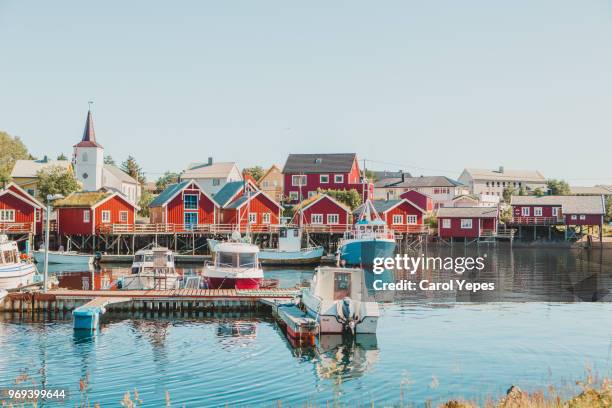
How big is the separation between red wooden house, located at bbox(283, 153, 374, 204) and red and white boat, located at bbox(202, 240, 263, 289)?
5719cm

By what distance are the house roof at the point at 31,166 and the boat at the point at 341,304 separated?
242 feet

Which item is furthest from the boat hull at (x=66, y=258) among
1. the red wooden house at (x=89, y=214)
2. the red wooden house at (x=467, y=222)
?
the red wooden house at (x=467, y=222)

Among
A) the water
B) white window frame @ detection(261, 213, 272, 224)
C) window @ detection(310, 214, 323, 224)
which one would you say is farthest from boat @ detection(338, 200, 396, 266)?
the water

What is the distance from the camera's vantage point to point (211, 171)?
104 metres

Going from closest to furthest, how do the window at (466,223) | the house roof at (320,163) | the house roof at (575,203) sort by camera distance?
1. the window at (466,223)
2. the house roof at (575,203)
3. the house roof at (320,163)

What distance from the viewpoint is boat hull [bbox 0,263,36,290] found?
3592cm

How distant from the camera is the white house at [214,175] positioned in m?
102

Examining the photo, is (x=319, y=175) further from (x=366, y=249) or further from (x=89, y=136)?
(x=366, y=249)

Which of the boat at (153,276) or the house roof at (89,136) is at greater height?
the house roof at (89,136)

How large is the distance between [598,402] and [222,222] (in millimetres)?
64029

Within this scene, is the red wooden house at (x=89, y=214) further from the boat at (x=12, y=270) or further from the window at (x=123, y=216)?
the boat at (x=12, y=270)

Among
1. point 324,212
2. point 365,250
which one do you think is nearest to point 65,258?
point 365,250

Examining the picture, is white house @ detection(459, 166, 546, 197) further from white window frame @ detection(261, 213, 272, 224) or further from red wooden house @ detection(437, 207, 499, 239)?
white window frame @ detection(261, 213, 272, 224)

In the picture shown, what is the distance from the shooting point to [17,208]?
64062mm
